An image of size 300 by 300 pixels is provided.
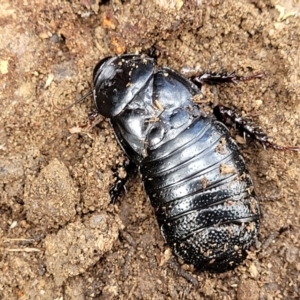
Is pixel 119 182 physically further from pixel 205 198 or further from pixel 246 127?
pixel 246 127

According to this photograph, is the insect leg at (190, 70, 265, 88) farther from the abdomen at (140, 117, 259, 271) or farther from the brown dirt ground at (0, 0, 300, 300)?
the abdomen at (140, 117, 259, 271)

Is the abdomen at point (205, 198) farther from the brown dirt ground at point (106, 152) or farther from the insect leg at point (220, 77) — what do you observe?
the insect leg at point (220, 77)

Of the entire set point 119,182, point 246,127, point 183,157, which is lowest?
point 119,182

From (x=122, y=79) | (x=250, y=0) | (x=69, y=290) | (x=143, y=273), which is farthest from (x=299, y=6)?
(x=69, y=290)

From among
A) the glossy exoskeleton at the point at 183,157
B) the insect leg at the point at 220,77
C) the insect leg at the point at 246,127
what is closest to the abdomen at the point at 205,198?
the glossy exoskeleton at the point at 183,157

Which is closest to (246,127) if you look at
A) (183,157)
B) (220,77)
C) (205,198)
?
(220,77)

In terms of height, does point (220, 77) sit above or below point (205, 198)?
above

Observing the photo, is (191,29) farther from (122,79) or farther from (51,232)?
(51,232)
